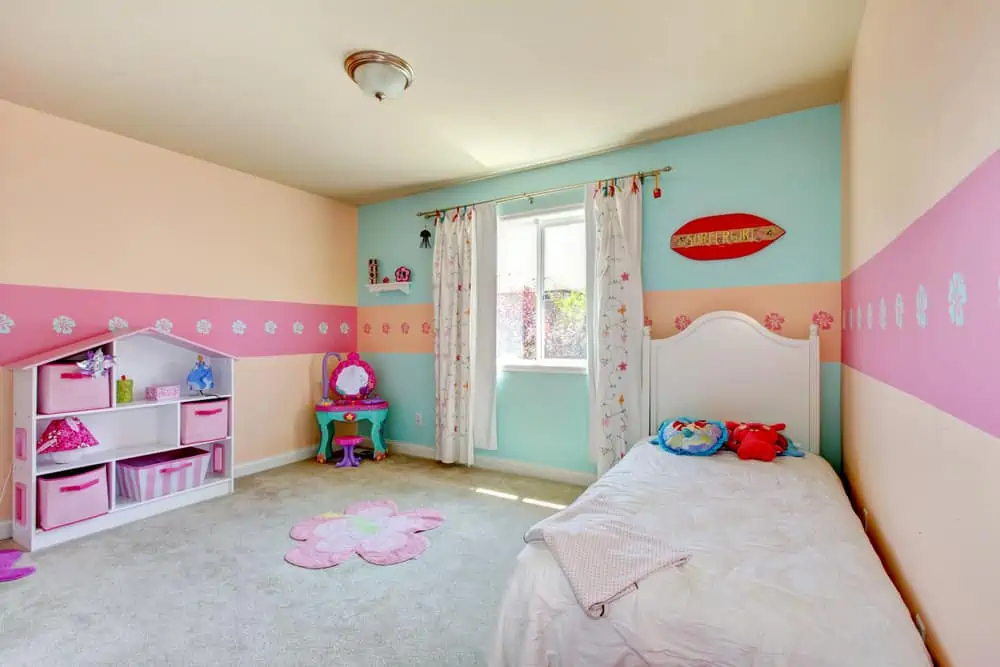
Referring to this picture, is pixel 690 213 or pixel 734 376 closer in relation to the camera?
pixel 734 376

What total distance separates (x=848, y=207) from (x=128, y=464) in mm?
4499

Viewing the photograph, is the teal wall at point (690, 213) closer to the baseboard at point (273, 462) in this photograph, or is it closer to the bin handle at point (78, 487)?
the baseboard at point (273, 462)

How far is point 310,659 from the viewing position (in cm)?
171

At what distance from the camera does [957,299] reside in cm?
99

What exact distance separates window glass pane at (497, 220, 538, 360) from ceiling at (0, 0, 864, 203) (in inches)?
30.4

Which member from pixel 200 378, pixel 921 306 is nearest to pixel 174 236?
pixel 200 378

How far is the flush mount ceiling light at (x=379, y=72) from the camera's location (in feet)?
7.42

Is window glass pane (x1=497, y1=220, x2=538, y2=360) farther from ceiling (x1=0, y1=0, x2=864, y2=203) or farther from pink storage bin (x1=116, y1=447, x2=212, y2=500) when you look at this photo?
pink storage bin (x1=116, y1=447, x2=212, y2=500)

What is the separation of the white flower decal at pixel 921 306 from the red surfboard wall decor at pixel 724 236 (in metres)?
1.83

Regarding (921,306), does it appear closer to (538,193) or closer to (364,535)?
(364,535)

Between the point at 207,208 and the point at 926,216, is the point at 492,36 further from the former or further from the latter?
the point at 207,208

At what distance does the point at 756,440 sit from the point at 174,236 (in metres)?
4.02

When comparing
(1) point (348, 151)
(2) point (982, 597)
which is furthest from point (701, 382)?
(1) point (348, 151)

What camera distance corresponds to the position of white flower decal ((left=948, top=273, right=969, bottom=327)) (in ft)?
3.14
